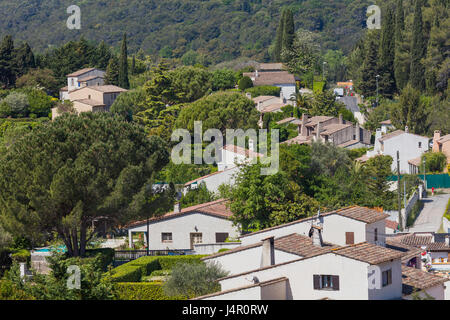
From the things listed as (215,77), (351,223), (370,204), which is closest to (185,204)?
→ (370,204)

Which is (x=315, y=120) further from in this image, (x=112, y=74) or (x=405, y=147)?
(x=112, y=74)

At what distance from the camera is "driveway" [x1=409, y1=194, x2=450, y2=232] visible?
1708 inches

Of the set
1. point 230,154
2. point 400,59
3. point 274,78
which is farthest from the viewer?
point 274,78

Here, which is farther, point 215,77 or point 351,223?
point 215,77

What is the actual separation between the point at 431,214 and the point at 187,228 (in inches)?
598

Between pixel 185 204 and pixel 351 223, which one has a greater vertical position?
pixel 351 223

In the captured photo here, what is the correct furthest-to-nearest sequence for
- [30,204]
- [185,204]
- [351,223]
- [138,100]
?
[138,100], [185,204], [30,204], [351,223]

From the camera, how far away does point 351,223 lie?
2798 centimetres

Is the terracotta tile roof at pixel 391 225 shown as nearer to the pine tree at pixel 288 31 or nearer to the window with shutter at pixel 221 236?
the window with shutter at pixel 221 236

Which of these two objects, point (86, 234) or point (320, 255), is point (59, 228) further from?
point (320, 255)

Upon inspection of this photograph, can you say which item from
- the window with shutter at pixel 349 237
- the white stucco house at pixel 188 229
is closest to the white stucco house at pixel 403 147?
the white stucco house at pixel 188 229

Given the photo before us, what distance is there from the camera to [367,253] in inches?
870

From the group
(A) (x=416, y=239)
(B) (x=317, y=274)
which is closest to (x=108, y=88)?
(A) (x=416, y=239)

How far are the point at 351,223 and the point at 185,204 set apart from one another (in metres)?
17.1
